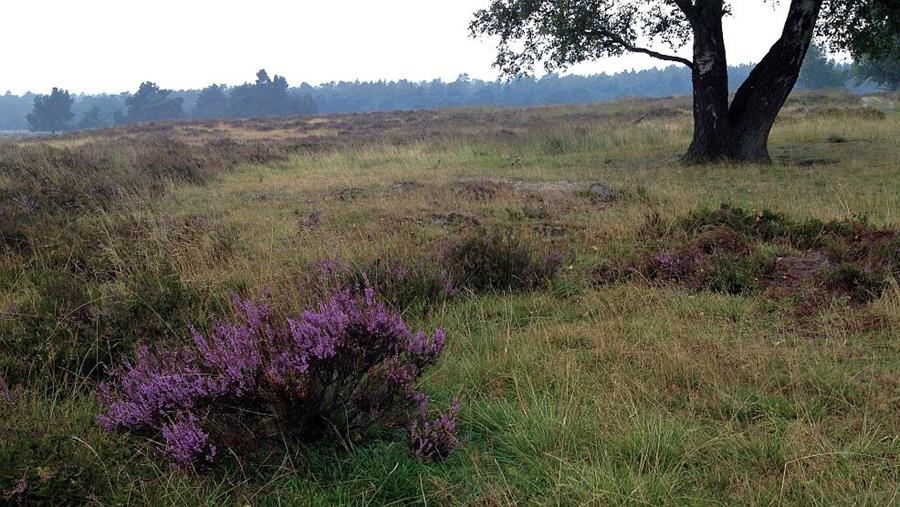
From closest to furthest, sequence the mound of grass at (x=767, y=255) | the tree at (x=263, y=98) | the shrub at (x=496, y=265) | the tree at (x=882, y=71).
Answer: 1. the mound of grass at (x=767, y=255)
2. the shrub at (x=496, y=265)
3. the tree at (x=882, y=71)
4. the tree at (x=263, y=98)

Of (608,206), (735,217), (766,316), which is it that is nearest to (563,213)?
(608,206)

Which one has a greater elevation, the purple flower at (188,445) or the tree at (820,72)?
the tree at (820,72)

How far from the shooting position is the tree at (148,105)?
10762cm

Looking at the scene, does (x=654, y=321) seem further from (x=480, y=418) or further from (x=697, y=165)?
(x=697, y=165)

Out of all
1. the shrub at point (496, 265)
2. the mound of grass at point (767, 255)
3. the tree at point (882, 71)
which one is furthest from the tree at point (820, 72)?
the shrub at point (496, 265)

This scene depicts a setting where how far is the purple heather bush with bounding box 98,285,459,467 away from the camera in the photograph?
245cm

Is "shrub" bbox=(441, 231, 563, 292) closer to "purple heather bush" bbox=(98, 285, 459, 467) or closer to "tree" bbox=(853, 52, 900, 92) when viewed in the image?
"purple heather bush" bbox=(98, 285, 459, 467)

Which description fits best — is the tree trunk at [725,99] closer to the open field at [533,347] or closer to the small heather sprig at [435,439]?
the open field at [533,347]

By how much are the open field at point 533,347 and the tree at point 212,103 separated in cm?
12736

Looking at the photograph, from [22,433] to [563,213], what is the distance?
23.0 feet

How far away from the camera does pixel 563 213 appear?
831 centimetres

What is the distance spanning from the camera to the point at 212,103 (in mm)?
125438

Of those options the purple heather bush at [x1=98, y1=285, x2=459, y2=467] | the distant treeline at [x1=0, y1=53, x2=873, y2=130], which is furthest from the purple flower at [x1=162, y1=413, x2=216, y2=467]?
the distant treeline at [x1=0, y1=53, x2=873, y2=130]

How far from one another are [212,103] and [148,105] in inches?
732
